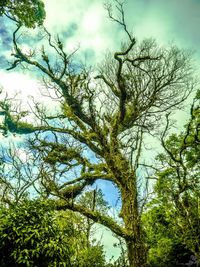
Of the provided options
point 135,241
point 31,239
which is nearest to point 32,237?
point 31,239

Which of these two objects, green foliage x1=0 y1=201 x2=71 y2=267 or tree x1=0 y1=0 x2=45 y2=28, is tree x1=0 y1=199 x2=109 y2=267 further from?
tree x1=0 y1=0 x2=45 y2=28

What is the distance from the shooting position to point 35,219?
7.68 metres

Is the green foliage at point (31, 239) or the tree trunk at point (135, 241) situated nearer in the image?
the green foliage at point (31, 239)

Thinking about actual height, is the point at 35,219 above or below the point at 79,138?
below

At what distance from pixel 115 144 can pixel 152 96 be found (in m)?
5.35

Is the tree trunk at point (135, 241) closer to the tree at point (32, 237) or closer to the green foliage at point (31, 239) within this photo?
the tree at point (32, 237)

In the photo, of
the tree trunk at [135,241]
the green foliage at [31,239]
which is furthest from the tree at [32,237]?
the tree trunk at [135,241]

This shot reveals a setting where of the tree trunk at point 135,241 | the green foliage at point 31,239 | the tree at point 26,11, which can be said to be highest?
the tree at point 26,11

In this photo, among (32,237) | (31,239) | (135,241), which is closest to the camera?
(31,239)

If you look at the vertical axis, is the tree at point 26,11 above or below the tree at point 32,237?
above

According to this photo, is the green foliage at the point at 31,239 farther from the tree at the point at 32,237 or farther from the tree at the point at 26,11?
the tree at the point at 26,11

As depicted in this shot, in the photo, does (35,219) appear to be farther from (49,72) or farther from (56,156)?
(49,72)

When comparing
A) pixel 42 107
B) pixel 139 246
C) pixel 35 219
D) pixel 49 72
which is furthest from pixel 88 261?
pixel 49 72

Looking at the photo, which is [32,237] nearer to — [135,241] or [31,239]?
[31,239]
